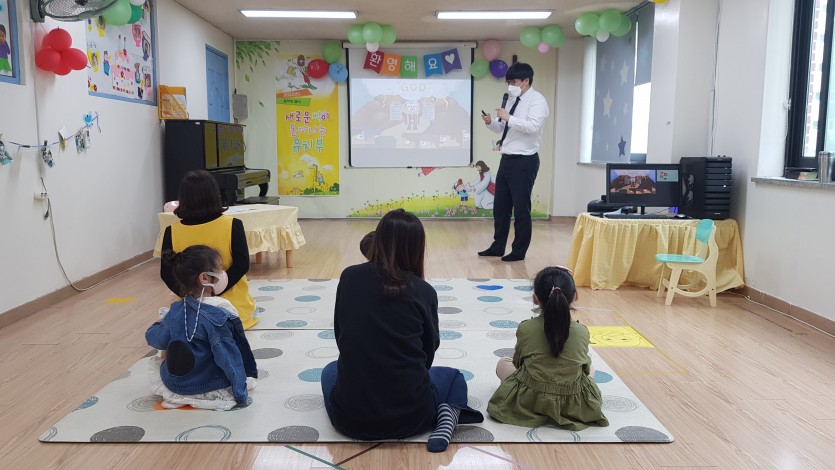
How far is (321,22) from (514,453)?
5823 millimetres

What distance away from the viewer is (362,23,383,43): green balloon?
7008mm

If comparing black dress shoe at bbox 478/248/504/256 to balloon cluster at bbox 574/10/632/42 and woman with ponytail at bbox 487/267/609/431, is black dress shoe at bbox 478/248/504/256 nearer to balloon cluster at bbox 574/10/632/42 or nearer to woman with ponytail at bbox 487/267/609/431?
balloon cluster at bbox 574/10/632/42

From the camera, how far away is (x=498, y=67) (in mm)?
7934

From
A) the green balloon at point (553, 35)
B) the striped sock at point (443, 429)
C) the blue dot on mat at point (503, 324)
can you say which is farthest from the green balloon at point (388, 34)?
the striped sock at point (443, 429)

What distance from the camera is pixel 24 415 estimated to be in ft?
7.47

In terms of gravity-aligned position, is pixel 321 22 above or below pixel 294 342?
above

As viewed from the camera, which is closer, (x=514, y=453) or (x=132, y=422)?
(x=514, y=453)

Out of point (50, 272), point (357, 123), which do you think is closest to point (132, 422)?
point (50, 272)

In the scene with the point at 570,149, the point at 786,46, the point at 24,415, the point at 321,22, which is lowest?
the point at 24,415

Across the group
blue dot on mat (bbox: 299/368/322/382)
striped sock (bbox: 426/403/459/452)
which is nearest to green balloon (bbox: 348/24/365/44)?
blue dot on mat (bbox: 299/368/322/382)

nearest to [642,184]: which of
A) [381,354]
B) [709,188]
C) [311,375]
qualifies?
[709,188]

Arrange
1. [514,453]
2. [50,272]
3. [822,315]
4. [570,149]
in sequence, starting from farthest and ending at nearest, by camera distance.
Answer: [570,149] → [50,272] → [822,315] → [514,453]

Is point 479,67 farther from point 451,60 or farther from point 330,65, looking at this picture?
point 330,65

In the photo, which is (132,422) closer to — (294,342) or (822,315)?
(294,342)
